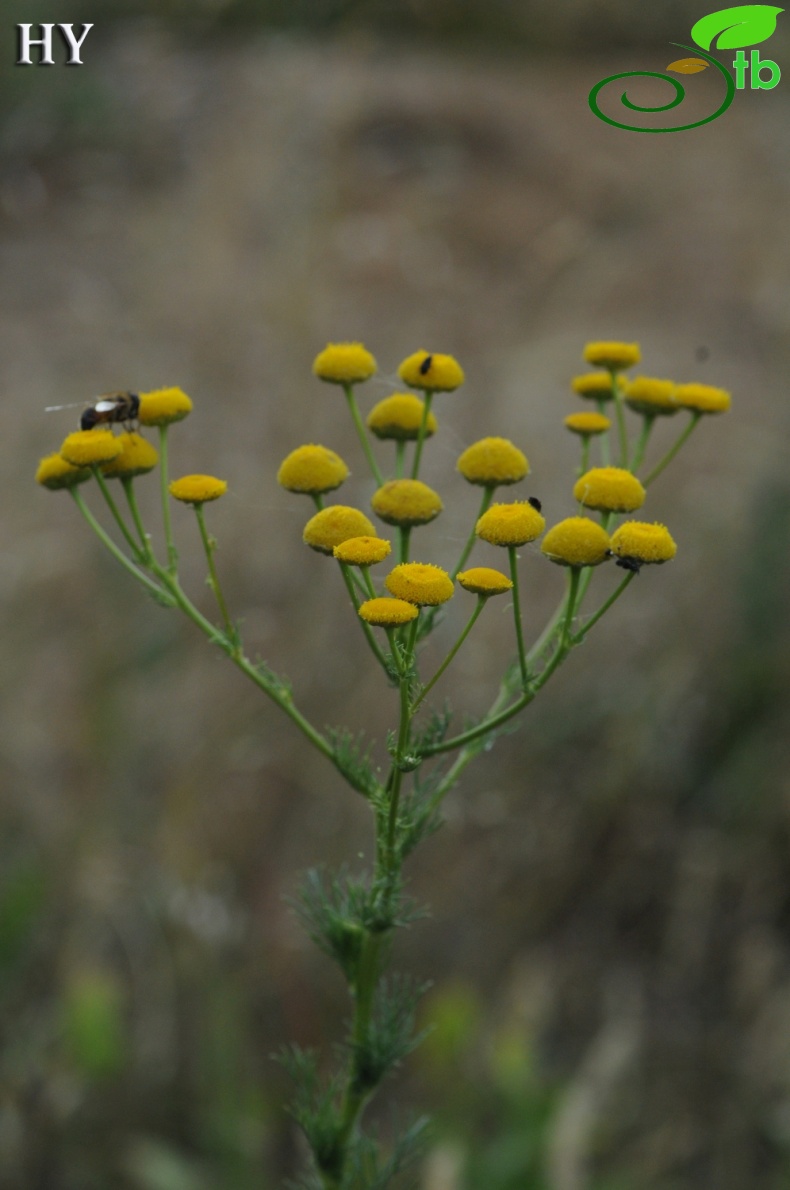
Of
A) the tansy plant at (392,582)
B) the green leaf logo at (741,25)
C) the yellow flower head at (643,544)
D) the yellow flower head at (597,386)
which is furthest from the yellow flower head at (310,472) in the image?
the green leaf logo at (741,25)

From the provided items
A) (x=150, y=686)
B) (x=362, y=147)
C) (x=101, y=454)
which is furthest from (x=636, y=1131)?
(x=362, y=147)

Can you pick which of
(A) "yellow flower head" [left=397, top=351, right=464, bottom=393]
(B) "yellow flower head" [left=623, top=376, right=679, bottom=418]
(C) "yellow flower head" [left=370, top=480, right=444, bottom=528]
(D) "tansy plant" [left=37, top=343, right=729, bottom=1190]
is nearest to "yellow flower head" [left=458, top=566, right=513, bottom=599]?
(D) "tansy plant" [left=37, top=343, right=729, bottom=1190]

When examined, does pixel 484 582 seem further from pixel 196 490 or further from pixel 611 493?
pixel 196 490

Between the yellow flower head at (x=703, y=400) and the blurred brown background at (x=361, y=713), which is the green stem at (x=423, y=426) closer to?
the blurred brown background at (x=361, y=713)

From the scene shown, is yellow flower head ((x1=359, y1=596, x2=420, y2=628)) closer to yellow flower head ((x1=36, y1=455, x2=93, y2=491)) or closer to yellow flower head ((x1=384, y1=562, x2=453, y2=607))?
yellow flower head ((x1=384, y1=562, x2=453, y2=607))

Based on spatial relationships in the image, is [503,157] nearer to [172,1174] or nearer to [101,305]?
[101,305]

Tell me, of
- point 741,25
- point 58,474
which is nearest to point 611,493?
point 58,474
